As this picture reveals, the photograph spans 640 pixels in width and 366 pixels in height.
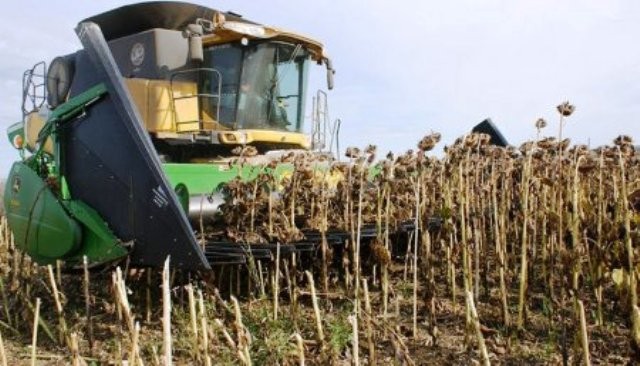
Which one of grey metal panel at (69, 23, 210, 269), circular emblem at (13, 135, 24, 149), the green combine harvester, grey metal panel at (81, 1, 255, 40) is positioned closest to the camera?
grey metal panel at (69, 23, 210, 269)

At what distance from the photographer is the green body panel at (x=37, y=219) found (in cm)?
329

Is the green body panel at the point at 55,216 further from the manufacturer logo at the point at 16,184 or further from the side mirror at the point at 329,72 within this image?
the side mirror at the point at 329,72

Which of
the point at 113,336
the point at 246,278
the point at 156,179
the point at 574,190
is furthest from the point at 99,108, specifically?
the point at 574,190

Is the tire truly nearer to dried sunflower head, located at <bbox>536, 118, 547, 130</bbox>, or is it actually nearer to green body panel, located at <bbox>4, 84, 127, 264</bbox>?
green body panel, located at <bbox>4, 84, 127, 264</bbox>

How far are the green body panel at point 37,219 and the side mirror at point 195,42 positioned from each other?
2273mm

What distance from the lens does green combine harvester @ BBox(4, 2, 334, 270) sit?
308 cm

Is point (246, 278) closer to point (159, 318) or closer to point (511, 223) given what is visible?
point (159, 318)

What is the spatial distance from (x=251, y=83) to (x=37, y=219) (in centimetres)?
297

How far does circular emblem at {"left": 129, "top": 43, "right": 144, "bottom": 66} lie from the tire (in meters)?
2.56

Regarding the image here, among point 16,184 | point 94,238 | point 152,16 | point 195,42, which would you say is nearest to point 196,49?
point 195,42

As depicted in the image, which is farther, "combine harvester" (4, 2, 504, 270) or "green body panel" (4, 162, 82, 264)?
"green body panel" (4, 162, 82, 264)

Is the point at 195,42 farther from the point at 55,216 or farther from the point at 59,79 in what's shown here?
the point at 55,216

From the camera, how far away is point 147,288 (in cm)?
367

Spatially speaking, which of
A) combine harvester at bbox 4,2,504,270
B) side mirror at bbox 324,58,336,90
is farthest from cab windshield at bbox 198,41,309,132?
side mirror at bbox 324,58,336,90
